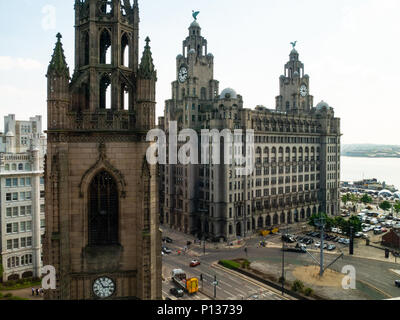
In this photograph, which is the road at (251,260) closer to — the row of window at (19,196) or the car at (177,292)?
the car at (177,292)

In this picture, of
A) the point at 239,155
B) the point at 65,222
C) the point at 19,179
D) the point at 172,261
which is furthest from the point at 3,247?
the point at 239,155

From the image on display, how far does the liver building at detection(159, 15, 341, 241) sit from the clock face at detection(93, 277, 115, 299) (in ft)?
195

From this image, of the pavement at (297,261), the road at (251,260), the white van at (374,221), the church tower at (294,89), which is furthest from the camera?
the church tower at (294,89)

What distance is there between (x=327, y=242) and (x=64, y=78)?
75.0 meters

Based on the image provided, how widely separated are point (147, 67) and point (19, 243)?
4685cm

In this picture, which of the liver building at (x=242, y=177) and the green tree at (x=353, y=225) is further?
the liver building at (x=242, y=177)

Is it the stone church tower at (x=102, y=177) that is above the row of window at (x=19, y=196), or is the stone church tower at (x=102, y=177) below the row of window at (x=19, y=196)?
above

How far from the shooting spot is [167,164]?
A: 3612 inches

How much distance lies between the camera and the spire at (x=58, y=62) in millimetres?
19703

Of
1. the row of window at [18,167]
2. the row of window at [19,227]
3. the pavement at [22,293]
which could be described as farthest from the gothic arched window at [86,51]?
the row of window at [19,227]

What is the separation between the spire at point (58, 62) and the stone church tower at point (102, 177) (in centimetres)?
6

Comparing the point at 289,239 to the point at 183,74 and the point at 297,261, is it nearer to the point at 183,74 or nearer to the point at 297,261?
the point at 297,261

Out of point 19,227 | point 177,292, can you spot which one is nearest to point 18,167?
point 19,227

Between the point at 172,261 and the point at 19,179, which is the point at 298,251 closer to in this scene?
the point at 172,261
